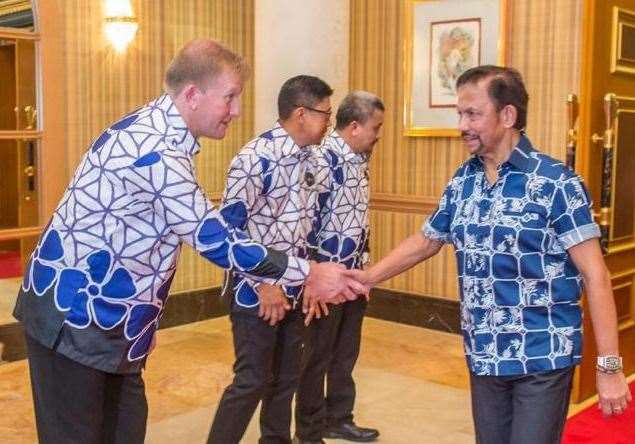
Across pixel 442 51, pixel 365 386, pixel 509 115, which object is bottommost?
pixel 365 386

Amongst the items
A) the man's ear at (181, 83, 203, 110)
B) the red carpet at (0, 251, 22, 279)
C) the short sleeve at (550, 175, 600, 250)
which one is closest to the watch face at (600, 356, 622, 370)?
the short sleeve at (550, 175, 600, 250)

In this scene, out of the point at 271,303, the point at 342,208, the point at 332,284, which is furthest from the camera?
the point at 342,208

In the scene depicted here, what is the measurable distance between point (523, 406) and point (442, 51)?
13.3 ft

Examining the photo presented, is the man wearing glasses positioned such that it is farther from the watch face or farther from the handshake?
the watch face

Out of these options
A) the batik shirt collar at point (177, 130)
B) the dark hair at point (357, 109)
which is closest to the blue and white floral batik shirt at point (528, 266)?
the batik shirt collar at point (177, 130)

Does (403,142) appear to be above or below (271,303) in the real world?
above

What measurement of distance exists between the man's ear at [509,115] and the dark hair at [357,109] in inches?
57.1

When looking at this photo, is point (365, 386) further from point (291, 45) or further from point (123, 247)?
point (123, 247)

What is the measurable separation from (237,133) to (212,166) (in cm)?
39

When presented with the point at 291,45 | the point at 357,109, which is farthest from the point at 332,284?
the point at 291,45

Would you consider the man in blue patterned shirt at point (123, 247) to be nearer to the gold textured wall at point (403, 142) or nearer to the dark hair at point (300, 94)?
the dark hair at point (300, 94)

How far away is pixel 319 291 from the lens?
9.27 feet

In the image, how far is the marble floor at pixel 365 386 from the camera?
4.11 m

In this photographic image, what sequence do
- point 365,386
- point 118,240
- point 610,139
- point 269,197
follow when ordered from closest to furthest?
point 118,240 → point 269,197 → point 610,139 → point 365,386
